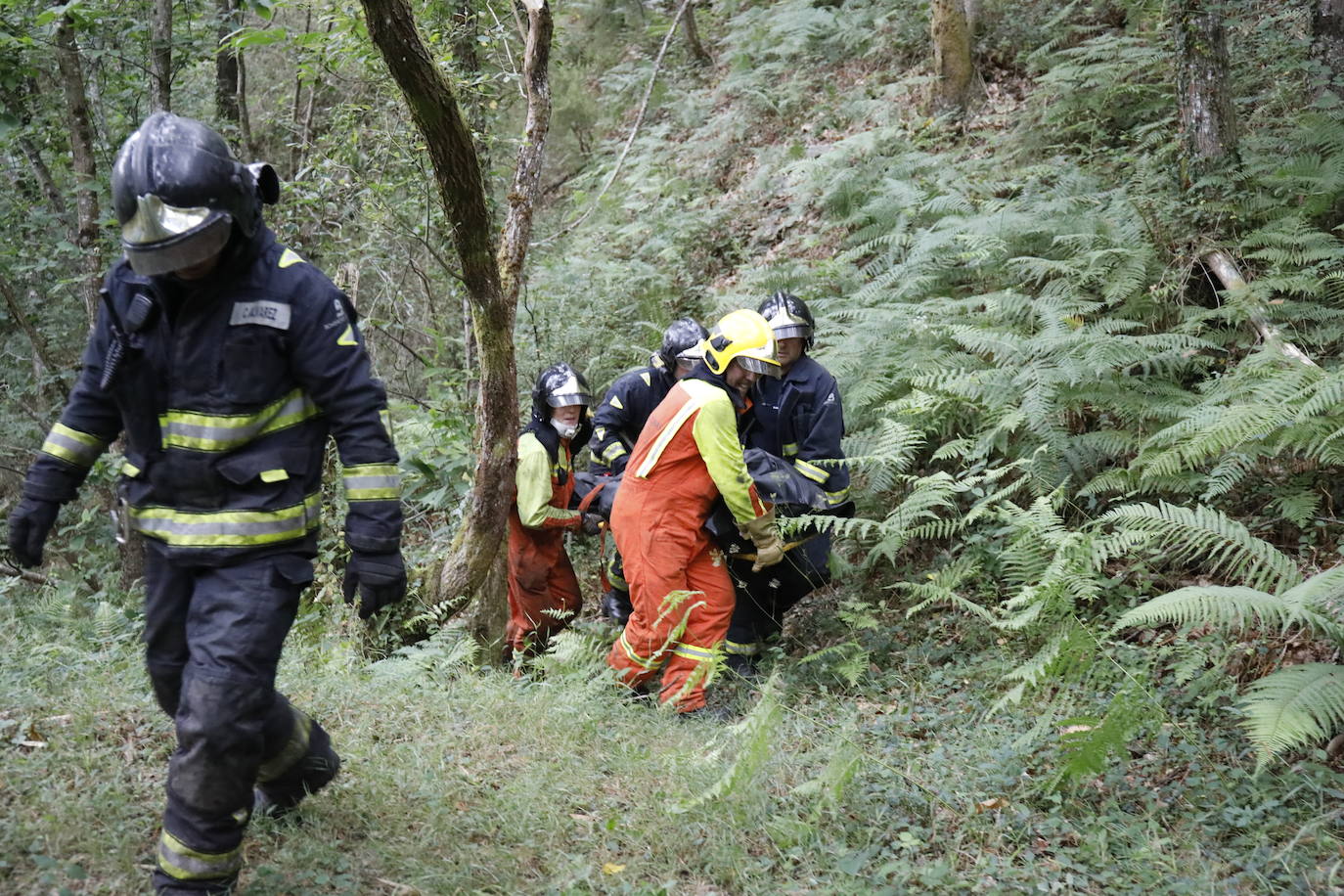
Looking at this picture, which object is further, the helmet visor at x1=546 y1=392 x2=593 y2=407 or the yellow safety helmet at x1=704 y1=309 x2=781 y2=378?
the helmet visor at x1=546 y1=392 x2=593 y2=407

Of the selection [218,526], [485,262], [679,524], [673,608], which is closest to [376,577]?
[218,526]

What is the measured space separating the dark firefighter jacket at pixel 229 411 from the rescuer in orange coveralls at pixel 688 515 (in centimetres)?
257

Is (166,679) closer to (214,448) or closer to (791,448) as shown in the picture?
(214,448)

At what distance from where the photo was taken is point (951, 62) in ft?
37.5

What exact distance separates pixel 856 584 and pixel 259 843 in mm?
4513

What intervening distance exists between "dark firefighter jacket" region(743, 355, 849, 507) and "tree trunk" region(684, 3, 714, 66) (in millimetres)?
12304

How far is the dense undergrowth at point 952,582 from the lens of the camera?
3.77m

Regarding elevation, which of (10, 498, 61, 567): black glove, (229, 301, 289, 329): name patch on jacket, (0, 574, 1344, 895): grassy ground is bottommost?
(0, 574, 1344, 895): grassy ground

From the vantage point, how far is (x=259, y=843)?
3711 millimetres

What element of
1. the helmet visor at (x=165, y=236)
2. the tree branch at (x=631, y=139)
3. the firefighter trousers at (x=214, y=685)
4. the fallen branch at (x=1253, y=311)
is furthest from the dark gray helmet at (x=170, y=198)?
→ the tree branch at (x=631, y=139)

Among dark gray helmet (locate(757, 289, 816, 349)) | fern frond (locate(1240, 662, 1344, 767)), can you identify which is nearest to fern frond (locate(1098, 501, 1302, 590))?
fern frond (locate(1240, 662, 1344, 767))

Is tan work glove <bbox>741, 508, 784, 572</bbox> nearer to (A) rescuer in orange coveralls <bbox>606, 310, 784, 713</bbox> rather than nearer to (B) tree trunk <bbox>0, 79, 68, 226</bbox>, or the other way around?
(A) rescuer in orange coveralls <bbox>606, 310, 784, 713</bbox>

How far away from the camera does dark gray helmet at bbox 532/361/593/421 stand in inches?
284

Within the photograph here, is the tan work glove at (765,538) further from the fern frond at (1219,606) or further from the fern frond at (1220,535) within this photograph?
the fern frond at (1219,606)
